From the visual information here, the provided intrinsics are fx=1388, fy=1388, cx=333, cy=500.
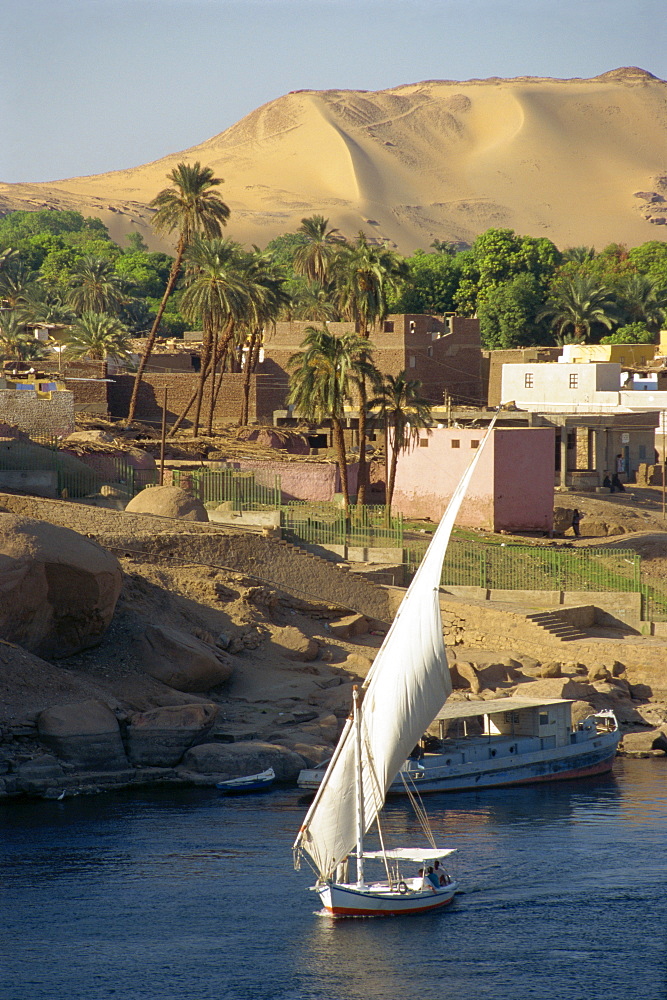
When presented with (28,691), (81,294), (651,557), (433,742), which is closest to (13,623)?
(28,691)

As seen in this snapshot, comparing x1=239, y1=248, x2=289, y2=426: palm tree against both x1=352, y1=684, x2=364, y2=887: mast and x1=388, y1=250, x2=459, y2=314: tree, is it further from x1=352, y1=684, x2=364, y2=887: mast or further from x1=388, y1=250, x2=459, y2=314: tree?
x1=388, y1=250, x2=459, y2=314: tree

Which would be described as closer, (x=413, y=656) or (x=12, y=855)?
(x=413, y=656)

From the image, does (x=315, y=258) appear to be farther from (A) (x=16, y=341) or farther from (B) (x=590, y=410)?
(B) (x=590, y=410)

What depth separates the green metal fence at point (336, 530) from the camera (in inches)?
1490

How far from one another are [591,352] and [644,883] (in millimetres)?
46289

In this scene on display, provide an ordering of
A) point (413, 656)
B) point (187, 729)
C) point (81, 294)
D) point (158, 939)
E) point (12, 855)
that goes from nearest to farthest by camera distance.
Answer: point (158, 939) < point (413, 656) < point (12, 855) < point (187, 729) < point (81, 294)

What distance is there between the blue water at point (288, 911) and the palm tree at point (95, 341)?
3562 cm

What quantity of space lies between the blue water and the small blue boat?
1.49 ft

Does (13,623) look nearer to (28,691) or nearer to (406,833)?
(28,691)

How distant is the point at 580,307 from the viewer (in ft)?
284

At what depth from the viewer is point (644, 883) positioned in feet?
71.3

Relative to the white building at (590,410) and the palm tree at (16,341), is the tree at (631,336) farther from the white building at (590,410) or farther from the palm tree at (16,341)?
the palm tree at (16,341)

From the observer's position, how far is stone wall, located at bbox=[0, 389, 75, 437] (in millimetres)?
44531

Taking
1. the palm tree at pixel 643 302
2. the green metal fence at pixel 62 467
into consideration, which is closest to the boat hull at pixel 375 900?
the green metal fence at pixel 62 467
